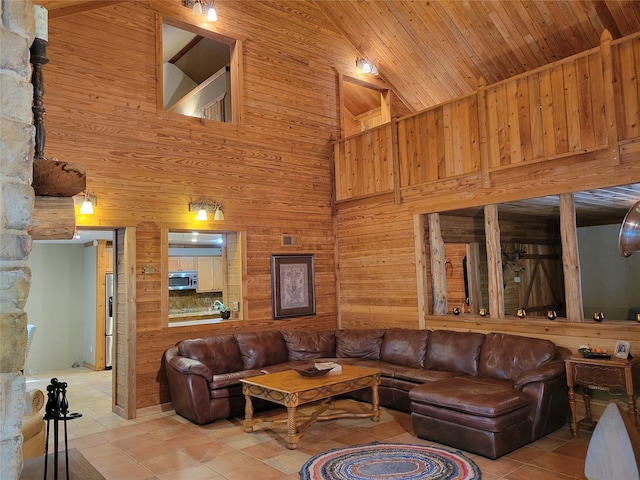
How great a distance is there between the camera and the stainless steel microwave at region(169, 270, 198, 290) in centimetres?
904

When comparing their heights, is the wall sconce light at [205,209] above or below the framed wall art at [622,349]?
above

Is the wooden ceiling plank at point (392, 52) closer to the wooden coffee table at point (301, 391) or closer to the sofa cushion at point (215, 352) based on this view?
the wooden coffee table at point (301, 391)

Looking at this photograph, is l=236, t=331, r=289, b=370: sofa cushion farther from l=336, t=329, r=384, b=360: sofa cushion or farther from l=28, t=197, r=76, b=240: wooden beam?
l=28, t=197, r=76, b=240: wooden beam

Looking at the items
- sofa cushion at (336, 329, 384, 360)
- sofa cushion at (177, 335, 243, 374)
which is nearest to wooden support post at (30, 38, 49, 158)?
sofa cushion at (177, 335, 243, 374)

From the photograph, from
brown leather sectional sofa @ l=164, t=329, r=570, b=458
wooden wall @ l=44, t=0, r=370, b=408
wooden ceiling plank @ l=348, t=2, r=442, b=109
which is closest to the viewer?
brown leather sectional sofa @ l=164, t=329, r=570, b=458

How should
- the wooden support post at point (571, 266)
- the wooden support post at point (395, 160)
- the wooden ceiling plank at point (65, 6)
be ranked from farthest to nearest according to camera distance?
the wooden support post at point (395, 160) < the wooden support post at point (571, 266) < the wooden ceiling plank at point (65, 6)

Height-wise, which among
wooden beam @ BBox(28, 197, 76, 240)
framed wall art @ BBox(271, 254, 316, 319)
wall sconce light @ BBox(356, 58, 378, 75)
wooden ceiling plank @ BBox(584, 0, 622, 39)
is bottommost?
framed wall art @ BBox(271, 254, 316, 319)

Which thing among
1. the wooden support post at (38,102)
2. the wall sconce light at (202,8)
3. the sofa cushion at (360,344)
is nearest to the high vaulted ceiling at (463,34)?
the wall sconce light at (202,8)

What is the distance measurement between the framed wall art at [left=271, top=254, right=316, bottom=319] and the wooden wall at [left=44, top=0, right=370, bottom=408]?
11 cm

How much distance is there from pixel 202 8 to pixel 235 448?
17.5 ft

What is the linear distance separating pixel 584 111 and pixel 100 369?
7.97 m

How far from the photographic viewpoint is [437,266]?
21.0 feet

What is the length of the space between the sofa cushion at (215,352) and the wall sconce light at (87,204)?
1.78m

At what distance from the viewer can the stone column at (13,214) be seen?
1.55 metres
